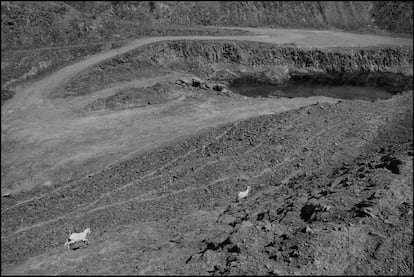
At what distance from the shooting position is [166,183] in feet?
78.5

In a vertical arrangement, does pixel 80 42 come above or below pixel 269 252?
above

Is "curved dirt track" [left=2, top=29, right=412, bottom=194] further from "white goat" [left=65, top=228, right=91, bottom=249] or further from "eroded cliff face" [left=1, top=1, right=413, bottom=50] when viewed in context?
"white goat" [left=65, top=228, right=91, bottom=249]

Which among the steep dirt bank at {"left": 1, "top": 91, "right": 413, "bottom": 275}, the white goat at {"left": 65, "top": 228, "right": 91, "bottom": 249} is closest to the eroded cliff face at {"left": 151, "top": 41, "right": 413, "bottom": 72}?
the steep dirt bank at {"left": 1, "top": 91, "right": 413, "bottom": 275}

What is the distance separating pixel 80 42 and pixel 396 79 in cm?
3348

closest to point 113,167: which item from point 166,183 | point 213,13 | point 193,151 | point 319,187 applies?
point 166,183

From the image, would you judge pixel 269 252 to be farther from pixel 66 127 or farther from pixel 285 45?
pixel 285 45

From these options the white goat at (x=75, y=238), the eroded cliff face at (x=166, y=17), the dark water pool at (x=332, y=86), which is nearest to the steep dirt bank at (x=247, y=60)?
the dark water pool at (x=332, y=86)

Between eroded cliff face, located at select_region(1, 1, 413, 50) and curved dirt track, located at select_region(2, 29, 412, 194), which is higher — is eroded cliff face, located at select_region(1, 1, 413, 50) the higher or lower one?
the higher one

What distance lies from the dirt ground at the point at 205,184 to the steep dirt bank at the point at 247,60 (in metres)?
2.94

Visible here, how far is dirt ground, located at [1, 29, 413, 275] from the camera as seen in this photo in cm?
1591

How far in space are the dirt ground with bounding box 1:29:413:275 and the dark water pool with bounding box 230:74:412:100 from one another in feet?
15.3

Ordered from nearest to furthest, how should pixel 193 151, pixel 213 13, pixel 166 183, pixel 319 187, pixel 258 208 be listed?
1. pixel 258 208
2. pixel 319 187
3. pixel 166 183
4. pixel 193 151
5. pixel 213 13

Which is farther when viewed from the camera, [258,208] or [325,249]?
[258,208]

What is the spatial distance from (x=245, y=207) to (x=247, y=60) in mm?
24363
